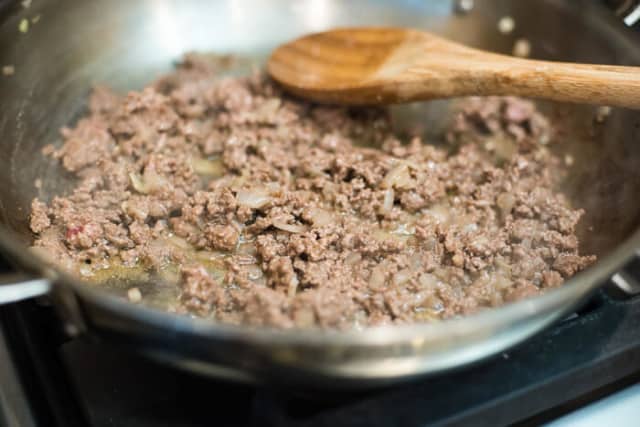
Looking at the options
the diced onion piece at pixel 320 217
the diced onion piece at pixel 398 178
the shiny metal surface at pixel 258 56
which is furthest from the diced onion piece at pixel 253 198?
the shiny metal surface at pixel 258 56

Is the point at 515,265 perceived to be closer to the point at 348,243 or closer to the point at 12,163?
the point at 348,243

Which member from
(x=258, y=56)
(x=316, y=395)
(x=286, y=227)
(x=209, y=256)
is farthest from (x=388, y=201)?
(x=258, y=56)

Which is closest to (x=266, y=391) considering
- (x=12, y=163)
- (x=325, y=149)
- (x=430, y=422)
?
(x=430, y=422)

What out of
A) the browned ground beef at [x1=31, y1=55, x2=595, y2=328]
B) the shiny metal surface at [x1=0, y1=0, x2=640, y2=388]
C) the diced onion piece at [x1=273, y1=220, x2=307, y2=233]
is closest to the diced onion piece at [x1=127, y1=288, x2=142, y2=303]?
the browned ground beef at [x1=31, y1=55, x2=595, y2=328]

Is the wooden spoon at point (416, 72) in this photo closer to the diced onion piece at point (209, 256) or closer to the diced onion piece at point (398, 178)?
the diced onion piece at point (398, 178)

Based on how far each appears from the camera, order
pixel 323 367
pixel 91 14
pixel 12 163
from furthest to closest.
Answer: pixel 91 14 → pixel 12 163 → pixel 323 367
